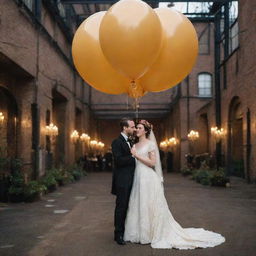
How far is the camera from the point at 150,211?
531 centimetres

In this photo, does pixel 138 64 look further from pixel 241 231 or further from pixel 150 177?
pixel 241 231

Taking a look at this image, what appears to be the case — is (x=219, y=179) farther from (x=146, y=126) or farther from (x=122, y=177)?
(x=122, y=177)

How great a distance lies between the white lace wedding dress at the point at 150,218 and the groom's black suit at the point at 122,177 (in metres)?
0.08

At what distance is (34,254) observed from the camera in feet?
16.0

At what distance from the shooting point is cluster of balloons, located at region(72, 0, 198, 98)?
4.38m

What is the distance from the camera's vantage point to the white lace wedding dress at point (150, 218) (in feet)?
17.2

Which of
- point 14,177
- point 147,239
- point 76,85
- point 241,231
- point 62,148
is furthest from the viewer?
point 76,85

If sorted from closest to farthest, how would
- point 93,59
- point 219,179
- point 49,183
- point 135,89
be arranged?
point 93,59, point 135,89, point 49,183, point 219,179

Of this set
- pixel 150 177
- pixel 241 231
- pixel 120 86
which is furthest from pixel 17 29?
pixel 241 231

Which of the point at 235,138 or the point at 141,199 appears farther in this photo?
the point at 235,138

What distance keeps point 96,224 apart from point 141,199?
1850 mm

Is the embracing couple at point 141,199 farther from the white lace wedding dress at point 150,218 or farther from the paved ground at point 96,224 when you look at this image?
the paved ground at point 96,224

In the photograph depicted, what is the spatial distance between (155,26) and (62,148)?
15.4m

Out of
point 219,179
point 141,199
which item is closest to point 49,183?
point 219,179
